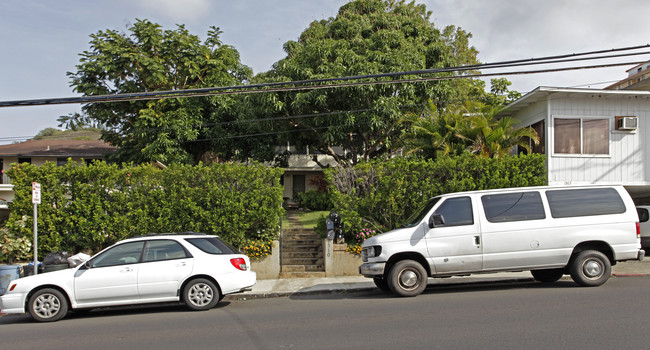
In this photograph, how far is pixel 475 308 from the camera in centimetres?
838

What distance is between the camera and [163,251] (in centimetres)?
971

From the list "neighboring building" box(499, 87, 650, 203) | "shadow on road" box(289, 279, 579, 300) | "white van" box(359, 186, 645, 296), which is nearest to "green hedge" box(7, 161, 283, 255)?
"shadow on road" box(289, 279, 579, 300)

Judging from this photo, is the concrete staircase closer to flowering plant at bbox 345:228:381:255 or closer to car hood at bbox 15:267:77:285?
flowering plant at bbox 345:228:381:255

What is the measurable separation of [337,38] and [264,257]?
37.9 feet

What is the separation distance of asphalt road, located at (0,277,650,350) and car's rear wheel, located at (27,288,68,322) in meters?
0.21

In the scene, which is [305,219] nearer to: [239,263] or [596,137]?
[596,137]

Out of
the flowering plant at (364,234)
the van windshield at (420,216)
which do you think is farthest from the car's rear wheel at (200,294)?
the flowering plant at (364,234)

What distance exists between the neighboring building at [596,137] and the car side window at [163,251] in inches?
491

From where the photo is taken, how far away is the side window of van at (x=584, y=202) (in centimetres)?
1006

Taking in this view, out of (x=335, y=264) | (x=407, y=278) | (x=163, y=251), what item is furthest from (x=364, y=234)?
(x=163, y=251)

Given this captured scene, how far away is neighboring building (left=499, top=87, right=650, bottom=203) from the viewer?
16703 mm

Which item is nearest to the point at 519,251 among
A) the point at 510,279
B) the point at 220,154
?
the point at 510,279

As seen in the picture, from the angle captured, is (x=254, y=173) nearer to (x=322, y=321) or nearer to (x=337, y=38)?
(x=322, y=321)

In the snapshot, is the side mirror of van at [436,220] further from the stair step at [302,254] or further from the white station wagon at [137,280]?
the stair step at [302,254]
